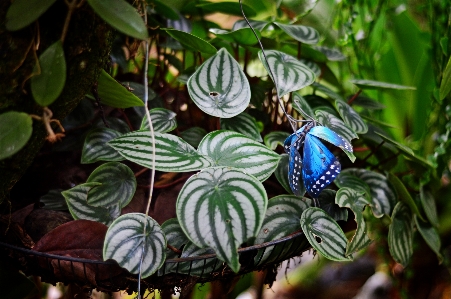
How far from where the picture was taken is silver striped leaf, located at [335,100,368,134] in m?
0.85

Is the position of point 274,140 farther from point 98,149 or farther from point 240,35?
point 98,149

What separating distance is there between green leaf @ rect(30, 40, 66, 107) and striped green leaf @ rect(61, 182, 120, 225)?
19cm

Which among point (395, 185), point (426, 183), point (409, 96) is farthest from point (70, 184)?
point (409, 96)

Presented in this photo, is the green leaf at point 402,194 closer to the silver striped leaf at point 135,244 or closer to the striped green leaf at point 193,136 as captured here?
the striped green leaf at point 193,136

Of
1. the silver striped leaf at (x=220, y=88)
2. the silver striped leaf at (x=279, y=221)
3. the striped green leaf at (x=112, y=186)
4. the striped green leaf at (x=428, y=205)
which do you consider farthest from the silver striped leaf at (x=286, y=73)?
the striped green leaf at (x=428, y=205)

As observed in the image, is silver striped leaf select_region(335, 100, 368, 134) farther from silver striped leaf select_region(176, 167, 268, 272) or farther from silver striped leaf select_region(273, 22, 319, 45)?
silver striped leaf select_region(176, 167, 268, 272)

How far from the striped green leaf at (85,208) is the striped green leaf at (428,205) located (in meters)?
0.73

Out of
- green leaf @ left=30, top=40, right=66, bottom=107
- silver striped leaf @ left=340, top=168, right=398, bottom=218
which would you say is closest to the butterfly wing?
silver striped leaf @ left=340, top=168, right=398, bottom=218

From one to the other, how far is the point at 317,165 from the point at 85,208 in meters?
0.41

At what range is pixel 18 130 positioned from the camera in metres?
0.57

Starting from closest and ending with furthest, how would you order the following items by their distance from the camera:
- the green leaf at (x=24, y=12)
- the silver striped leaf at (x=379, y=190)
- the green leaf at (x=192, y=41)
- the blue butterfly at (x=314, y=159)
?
the green leaf at (x=24, y=12) < the blue butterfly at (x=314, y=159) < the green leaf at (x=192, y=41) < the silver striped leaf at (x=379, y=190)

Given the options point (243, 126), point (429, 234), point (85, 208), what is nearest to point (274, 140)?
point (243, 126)

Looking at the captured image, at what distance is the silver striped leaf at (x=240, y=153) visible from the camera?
67cm

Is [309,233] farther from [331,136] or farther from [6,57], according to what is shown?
[6,57]
